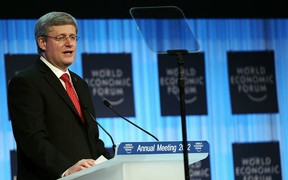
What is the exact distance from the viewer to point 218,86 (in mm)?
6824

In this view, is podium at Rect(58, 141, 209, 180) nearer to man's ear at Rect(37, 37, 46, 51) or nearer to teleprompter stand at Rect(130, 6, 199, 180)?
teleprompter stand at Rect(130, 6, 199, 180)

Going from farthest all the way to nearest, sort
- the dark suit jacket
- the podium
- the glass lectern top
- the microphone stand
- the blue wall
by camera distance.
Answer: the blue wall, the glass lectern top, the dark suit jacket, the microphone stand, the podium

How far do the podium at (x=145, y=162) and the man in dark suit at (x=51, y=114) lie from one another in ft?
0.56

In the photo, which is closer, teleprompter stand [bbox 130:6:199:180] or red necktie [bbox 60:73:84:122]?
teleprompter stand [bbox 130:6:199:180]

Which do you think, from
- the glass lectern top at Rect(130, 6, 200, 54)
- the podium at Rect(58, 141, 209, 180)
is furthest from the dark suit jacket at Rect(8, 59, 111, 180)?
the glass lectern top at Rect(130, 6, 200, 54)

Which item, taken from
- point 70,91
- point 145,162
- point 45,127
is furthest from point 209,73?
point 145,162

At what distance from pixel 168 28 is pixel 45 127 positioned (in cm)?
89

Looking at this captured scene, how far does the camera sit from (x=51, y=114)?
3381 millimetres

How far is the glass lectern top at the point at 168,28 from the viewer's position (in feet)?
11.1

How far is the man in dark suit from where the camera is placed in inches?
127

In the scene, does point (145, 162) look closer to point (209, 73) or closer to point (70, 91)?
point (70, 91)

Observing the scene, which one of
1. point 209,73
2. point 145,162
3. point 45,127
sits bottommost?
point 145,162

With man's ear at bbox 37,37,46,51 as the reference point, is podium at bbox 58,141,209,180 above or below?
below

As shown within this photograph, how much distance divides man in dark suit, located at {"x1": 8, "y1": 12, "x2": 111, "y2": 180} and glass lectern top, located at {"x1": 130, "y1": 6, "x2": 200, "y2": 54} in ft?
1.12
